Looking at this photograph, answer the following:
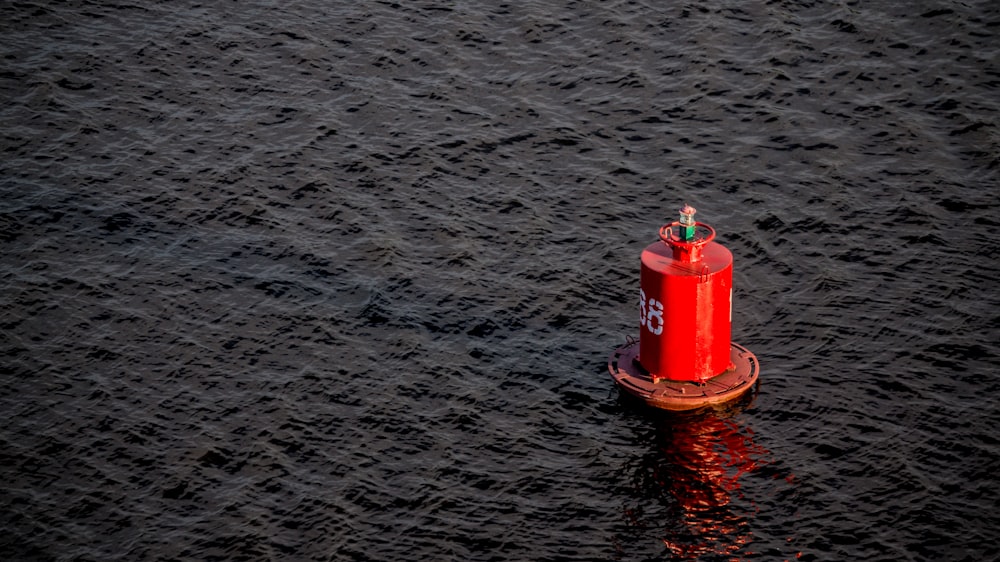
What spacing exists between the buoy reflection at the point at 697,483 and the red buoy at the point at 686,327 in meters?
0.74

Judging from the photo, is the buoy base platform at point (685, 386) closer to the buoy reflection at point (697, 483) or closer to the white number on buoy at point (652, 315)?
the buoy reflection at point (697, 483)

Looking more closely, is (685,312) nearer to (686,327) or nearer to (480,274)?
(686,327)

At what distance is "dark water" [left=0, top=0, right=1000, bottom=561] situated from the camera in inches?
1195

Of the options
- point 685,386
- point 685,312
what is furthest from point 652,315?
point 685,386

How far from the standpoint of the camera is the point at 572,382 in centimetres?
3469

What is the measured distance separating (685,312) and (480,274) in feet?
29.6

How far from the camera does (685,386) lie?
108 feet

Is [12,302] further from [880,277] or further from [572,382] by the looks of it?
[880,277]

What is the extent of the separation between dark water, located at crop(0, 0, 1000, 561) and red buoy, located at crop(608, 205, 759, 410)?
0.91 metres

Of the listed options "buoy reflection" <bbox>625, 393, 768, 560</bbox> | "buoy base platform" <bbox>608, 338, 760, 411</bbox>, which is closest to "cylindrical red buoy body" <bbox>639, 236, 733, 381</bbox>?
"buoy base platform" <bbox>608, 338, 760, 411</bbox>

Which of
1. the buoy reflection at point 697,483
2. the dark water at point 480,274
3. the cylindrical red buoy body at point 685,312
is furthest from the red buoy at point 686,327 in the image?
the dark water at point 480,274

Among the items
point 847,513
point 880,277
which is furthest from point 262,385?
point 880,277

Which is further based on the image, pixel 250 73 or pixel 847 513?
pixel 250 73

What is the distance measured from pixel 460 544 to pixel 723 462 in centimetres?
703
